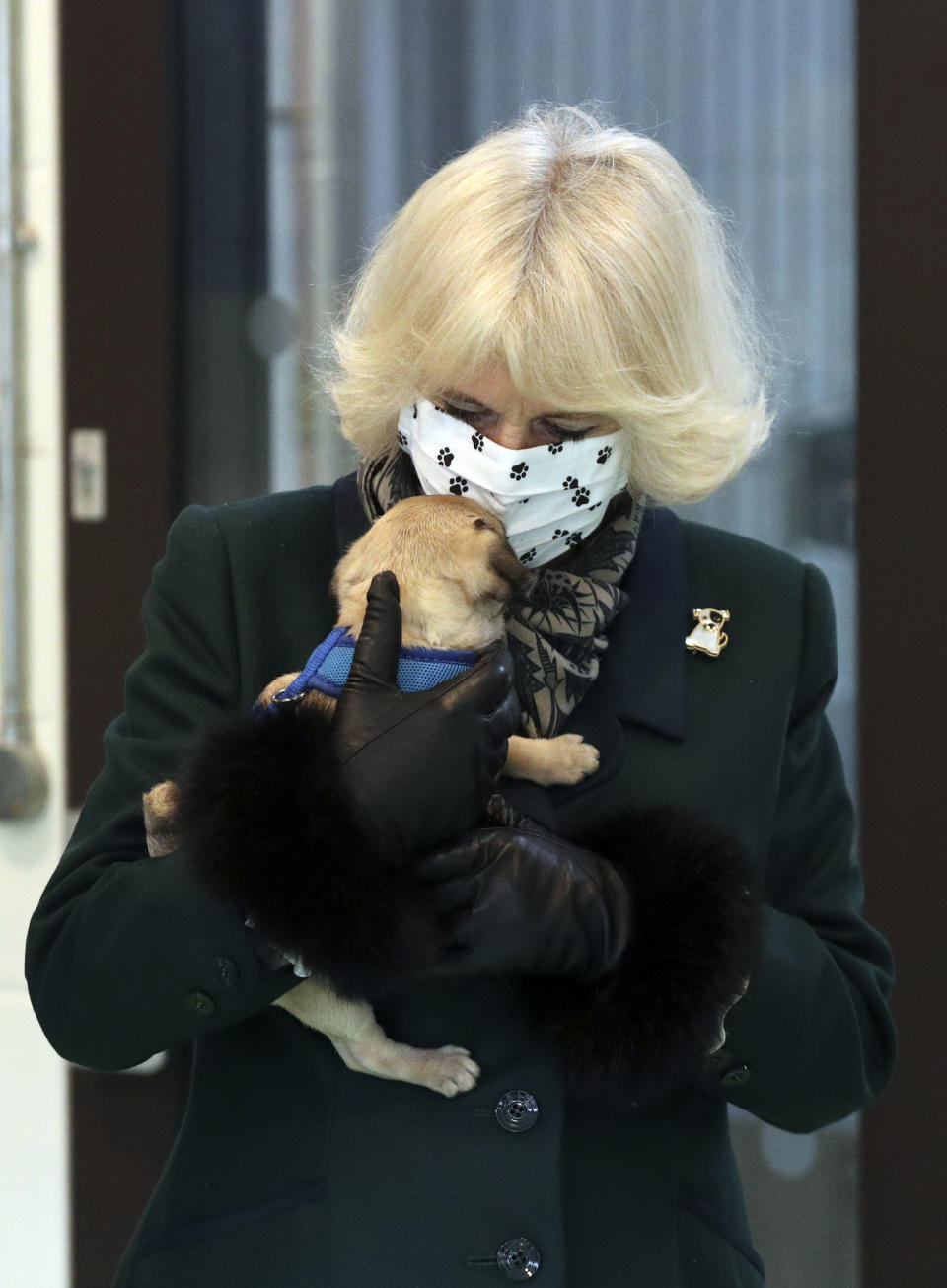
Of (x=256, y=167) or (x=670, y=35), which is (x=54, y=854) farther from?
(x=670, y=35)

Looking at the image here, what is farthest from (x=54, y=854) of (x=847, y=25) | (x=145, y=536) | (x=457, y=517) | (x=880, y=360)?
(x=847, y=25)

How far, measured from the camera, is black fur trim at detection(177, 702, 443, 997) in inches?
45.6

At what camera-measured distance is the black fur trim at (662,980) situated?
1.24 m

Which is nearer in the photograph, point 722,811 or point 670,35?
point 722,811

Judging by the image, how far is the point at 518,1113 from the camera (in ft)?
4.33

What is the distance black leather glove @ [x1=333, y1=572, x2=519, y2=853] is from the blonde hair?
268 millimetres

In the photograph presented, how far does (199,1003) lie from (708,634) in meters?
0.63

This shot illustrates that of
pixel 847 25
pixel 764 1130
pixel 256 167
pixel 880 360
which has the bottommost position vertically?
pixel 764 1130

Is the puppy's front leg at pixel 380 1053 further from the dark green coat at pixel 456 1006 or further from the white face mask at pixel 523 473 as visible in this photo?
the white face mask at pixel 523 473

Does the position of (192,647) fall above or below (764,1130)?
above

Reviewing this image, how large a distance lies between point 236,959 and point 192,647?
1.10ft

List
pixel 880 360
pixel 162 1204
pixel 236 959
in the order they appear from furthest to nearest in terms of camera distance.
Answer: pixel 880 360 → pixel 162 1204 → pixel 236 959

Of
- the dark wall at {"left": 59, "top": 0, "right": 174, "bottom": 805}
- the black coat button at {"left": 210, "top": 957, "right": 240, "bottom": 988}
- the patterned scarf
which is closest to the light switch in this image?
the dark wall at {"left": 59, "top": 0, "right": 174, "bottom": 805}

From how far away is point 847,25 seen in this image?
2.31m
